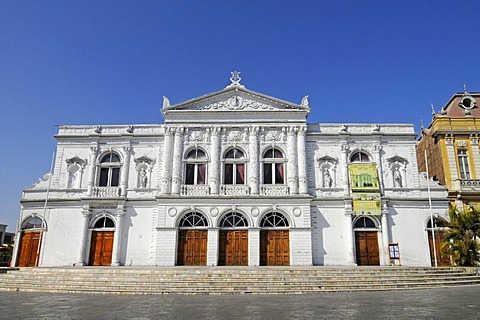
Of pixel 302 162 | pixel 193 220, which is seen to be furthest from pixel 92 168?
pixel 302 162

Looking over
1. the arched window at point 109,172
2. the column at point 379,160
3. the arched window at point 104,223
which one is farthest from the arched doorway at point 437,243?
the arched window at point 109,172

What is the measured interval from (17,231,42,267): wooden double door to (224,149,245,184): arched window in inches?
530

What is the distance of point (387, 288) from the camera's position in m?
15.8

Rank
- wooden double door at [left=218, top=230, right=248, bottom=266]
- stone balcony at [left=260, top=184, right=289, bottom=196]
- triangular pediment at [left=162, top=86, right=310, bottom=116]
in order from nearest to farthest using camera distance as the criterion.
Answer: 1. wooden double door at [left=218, top=230, right=248, bottom=266]
2. stone balcony at [left=260, top=184, right=289, bottom=196]
3. triangular pediment at [left=162, top=86, right=310, bottom=116]

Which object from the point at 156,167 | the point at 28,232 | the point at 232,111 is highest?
the point at 232,111

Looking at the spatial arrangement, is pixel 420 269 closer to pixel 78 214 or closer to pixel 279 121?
pixel 279 121

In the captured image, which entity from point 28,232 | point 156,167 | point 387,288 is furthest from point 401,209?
point 28,232

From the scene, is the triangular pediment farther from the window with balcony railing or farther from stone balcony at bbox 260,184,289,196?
the window with balcony railing

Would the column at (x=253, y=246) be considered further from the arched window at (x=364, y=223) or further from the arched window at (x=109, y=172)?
the arched window at (x=109, y=172)

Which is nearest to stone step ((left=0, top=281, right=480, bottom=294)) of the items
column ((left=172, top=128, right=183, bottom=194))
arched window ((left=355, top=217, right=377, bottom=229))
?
arched window ((left=355, top=217, right=377, bottom=229))

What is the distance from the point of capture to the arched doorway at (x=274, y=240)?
2341cm

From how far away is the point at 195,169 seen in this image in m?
25.2

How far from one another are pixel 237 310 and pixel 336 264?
583 inches

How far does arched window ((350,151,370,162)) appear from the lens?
25812 millimetres
